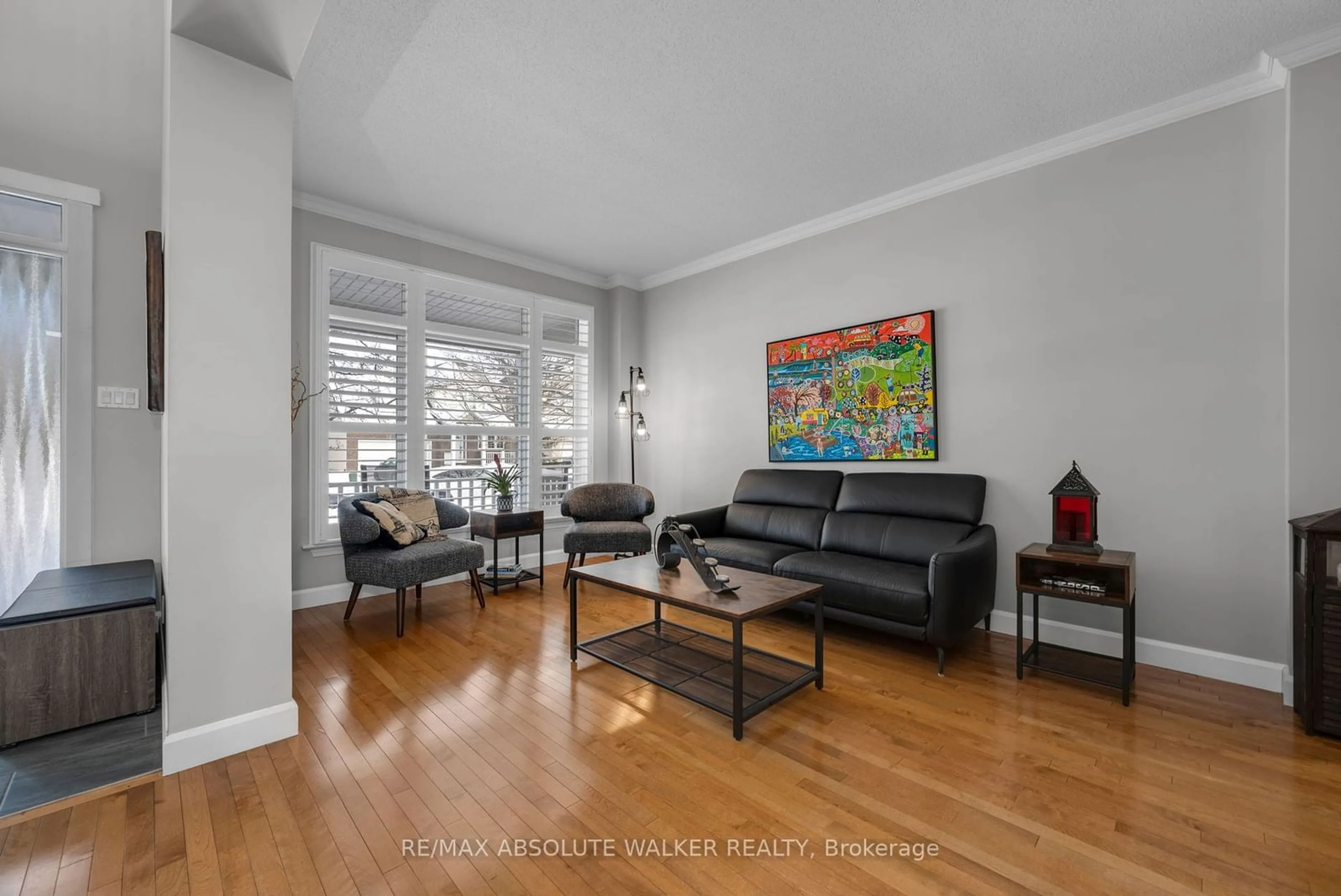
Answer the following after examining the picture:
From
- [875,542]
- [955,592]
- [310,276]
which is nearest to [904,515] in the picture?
[875,542]

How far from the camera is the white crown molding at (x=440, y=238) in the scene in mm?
3928

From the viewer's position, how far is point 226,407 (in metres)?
2.05

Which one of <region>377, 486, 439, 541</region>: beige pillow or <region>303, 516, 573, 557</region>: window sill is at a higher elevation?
<region>377, 486, 439, 541</region>: beige pillow

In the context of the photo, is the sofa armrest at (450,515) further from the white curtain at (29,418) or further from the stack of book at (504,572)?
the white curtain at (29,418)

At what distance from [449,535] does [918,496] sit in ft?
11.8

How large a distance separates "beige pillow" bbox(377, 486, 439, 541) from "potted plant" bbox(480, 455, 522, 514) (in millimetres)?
522

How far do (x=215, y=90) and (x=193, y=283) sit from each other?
0.71 m

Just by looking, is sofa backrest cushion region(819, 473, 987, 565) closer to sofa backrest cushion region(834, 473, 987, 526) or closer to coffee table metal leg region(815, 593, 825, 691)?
sofa backrest cushion region(834, 473, 987, 526)

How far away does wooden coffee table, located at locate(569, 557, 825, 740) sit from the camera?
2.31 meters

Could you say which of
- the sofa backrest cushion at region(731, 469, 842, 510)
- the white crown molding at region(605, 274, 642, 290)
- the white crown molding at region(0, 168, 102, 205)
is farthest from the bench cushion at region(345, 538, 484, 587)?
the white crown molding at region(605, 274, 642, 290)

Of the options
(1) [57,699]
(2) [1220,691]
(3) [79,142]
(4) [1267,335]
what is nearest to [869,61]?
(4) [1267,335]

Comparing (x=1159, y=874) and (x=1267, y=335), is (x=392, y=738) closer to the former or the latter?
(x=1159, y=874)

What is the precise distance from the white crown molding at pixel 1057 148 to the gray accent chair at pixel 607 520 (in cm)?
236

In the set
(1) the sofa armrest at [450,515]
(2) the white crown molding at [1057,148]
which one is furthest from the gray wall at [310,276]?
(2) the white crown molding at [1057,148]
